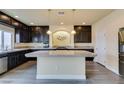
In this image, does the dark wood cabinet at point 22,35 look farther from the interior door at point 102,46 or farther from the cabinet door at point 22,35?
the interior door at point 102,46

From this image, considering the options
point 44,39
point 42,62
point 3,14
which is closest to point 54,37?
point 44,39

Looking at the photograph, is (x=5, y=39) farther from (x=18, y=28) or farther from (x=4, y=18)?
(x=18, y=28)

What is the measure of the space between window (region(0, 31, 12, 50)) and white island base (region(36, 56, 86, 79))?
103 inches

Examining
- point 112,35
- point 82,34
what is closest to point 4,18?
point 112,35

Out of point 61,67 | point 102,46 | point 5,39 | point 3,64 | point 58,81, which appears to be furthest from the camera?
point 102,46

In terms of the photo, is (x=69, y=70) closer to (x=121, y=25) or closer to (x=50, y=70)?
(x=50, y=70)

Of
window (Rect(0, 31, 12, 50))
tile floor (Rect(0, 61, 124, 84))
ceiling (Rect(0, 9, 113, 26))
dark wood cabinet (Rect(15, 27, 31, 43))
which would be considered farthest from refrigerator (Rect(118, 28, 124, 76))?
dark wood cabinet (Rect(15, 27, 31, 43))

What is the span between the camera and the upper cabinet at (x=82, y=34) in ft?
34.0

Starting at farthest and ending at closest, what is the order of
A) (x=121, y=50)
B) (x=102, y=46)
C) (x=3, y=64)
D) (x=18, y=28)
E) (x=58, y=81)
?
(x=18, y=28) → (x=102, y=46) → (x=3, y=64) → (x=121, y=50) → (x=58, y=81)

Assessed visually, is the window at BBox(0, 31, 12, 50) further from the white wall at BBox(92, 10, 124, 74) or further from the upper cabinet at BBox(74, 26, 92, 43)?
the white wall at BBox(92, 10, 124, 74)

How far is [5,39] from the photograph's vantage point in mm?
7152

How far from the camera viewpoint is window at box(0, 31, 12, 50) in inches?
263

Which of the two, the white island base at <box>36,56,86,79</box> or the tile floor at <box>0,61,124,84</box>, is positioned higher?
the white island base at <box>36,56,86,79</box>

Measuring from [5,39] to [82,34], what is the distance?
520cm
